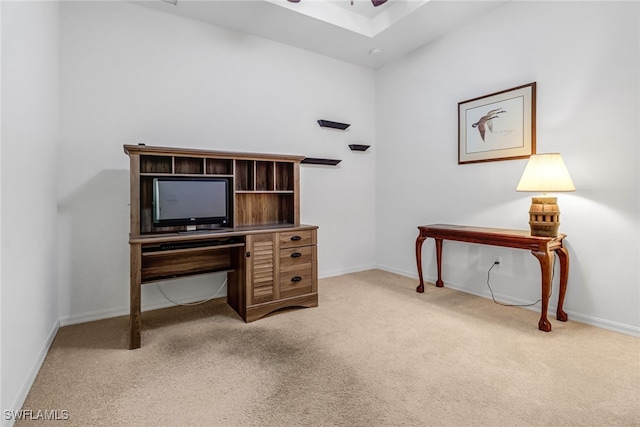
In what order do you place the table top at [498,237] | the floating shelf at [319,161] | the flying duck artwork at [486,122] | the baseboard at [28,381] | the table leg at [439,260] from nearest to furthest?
the baseboard at [28,381], the table top at [498,237], the flying duck artwork at [486,122], the table leg at [439,260], the floating shelf at [319,161]

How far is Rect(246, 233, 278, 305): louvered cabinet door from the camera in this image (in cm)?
266

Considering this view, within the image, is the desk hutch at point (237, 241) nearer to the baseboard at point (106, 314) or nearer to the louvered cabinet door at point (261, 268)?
the louvered cabinet door at point (261, 268)

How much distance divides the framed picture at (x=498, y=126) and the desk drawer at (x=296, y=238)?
1876 millimetres

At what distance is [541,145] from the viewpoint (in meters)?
2.79

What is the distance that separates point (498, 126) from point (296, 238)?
225cm

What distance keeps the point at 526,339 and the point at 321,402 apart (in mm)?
1621

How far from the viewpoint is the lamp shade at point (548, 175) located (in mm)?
2377

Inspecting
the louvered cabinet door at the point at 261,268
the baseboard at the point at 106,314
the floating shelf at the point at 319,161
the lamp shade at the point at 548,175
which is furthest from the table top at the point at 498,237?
the baseboard at the point at 106,314

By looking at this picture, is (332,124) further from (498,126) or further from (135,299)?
(135,299)

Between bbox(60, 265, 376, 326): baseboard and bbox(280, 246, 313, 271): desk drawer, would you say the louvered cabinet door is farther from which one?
bbox(60, 265, 376, 326): baseboard

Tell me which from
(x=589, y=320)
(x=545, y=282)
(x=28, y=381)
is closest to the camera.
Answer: (x=28, y=381)

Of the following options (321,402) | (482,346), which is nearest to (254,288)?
(321,402)

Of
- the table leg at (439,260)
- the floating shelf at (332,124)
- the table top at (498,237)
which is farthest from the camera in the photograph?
the floating shelf at (332,124)

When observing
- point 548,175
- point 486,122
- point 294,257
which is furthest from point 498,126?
point 294,257
